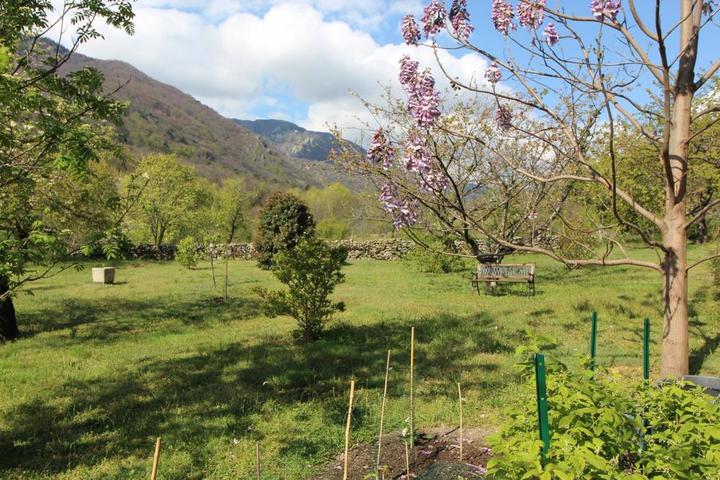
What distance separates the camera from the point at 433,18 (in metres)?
4.42

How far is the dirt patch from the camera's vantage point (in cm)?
398

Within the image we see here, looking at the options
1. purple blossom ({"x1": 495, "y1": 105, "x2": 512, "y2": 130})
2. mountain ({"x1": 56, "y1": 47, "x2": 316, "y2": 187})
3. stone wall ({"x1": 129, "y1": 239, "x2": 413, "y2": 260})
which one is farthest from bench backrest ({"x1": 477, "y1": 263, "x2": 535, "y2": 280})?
mountain ({"x1": 56, "y1": 47, "x2": 316, "y2": 187})

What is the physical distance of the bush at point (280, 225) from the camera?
23.8m

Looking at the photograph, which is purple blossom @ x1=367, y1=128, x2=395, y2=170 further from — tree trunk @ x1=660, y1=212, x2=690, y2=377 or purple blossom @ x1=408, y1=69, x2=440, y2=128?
tree trunk @ x1=660, y1=212, x2=690, y2=377

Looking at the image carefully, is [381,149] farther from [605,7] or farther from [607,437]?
[607,437]

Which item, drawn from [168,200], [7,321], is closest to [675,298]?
[7,321]

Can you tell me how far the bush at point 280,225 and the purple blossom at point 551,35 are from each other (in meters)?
19.5

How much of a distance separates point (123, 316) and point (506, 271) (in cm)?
1041

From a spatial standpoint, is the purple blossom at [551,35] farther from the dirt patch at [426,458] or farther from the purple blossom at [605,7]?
the dirt patch at [426,458]

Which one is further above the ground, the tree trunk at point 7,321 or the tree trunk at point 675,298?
the tree trunk at point 675,298

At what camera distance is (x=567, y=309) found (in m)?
10.7

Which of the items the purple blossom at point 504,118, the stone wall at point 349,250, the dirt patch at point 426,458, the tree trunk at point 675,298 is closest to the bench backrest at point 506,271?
the tree trunk at point 675,298

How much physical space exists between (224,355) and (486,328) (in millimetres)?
5078

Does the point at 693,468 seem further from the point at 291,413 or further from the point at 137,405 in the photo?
the point at 137,405
